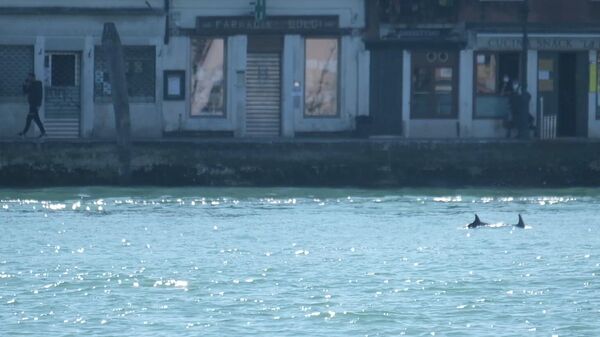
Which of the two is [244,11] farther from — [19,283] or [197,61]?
[19,283]

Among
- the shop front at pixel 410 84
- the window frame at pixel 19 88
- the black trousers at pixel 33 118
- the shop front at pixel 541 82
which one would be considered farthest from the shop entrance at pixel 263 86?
the black trousers at pixel 33 118

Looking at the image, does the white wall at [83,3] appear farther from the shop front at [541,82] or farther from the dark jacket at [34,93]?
the shop front at [541,82]

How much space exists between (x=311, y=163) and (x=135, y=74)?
8648 millimetres

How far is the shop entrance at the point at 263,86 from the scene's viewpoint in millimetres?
48031

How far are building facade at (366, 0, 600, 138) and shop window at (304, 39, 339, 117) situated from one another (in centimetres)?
86

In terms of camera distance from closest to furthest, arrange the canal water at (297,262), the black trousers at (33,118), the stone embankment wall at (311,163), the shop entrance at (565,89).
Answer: the canal water at (297,262)
the stone embankment wall at (311,163)
the black trousers at (33,118)
the shop entrance at (565,89)

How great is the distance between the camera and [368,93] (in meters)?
48.2

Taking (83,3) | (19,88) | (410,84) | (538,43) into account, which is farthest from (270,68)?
(538,43)

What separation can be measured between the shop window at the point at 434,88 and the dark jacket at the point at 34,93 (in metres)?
8.74

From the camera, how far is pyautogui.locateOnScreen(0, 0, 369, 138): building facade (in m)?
47.3

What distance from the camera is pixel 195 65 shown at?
158ft

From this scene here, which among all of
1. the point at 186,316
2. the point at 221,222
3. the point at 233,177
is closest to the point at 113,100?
the point at 233,177

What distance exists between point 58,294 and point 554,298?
6.04 meters

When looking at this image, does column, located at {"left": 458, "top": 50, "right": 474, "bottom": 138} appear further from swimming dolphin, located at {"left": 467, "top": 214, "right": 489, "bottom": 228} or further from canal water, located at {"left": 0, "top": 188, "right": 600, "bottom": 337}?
swimming dolphin, located at {"left": 467, "top": 214, "right": 489, "bottom": 228}
